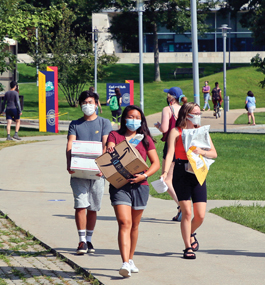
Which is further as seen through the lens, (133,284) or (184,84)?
(184,84)

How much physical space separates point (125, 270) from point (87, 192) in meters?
1.29

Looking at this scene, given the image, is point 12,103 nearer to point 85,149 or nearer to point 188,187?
point 85,149

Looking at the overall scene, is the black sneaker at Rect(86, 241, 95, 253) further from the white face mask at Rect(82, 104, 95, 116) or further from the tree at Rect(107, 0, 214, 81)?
the tree at Rect(107, 0, 214, 81)

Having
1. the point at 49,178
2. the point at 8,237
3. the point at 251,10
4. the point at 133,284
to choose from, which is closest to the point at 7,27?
the point at 49,178

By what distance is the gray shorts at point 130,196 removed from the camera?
15.9ft

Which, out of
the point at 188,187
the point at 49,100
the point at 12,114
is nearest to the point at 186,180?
the point at 188,187

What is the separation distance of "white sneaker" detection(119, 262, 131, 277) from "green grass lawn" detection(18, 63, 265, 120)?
85.5 ft

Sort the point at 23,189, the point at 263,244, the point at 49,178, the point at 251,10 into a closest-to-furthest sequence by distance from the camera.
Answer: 1. the point at 263,244
2. the point at 23,189
3. the point at 49,178
4. the point at 251,10

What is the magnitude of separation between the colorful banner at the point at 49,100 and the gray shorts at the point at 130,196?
17.4 metres

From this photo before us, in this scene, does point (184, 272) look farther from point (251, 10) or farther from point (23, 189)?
point (251, 10)

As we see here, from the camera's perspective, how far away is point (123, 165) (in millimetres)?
4871

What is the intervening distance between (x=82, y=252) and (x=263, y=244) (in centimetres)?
208

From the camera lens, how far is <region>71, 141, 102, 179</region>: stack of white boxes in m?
5.50

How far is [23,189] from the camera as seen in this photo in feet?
32.4
